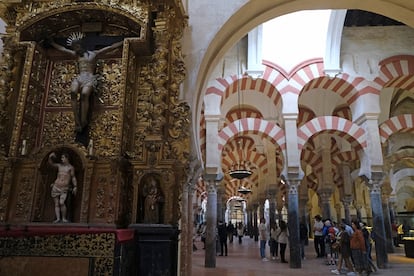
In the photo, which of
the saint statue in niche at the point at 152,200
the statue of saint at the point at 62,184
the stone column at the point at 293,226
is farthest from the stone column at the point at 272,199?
the statue of saint at the point at 62,184

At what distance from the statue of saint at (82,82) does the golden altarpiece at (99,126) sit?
3.6 inches

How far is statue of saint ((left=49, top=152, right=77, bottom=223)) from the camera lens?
3.48 metres

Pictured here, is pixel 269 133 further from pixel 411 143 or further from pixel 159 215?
pixel 411 143

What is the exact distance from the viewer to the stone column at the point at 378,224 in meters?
8.12

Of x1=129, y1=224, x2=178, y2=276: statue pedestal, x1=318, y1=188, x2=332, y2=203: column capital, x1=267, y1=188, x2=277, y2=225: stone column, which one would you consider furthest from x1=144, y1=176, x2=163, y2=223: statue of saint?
x1=267, y1=188, x2=277, y2=225: stone column

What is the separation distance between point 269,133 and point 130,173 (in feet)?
20.1

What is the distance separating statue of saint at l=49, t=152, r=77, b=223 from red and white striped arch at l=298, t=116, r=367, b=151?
668 centimetres

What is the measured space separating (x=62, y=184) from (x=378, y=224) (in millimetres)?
7916

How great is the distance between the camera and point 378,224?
845 centimetres

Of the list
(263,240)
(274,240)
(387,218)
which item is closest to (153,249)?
(263,240)

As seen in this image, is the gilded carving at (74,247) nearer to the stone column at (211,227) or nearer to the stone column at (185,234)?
the stone column at (185,234)

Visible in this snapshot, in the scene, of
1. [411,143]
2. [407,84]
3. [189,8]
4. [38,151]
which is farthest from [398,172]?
[38,151]

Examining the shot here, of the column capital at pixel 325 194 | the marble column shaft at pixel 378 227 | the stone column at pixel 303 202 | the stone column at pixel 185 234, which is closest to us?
the stone column at pixel 185 234

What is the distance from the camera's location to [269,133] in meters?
9.25
